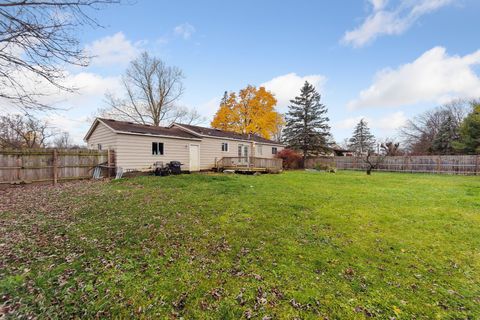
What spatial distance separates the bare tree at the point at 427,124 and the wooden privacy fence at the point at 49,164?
3904 cm

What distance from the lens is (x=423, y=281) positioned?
3.09 metres

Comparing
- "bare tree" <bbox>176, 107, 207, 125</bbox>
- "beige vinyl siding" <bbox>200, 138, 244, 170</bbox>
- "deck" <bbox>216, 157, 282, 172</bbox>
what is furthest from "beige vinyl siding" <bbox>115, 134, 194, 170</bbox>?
"bare tree" <bbox>176, 107, 207, 125</bbox>

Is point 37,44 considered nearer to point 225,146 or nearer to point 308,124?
point 225,146

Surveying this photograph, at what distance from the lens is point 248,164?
55.9 feet

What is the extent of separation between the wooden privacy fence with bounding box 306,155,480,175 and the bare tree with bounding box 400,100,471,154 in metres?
14.0

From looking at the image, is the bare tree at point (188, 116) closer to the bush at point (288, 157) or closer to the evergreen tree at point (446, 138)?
the bush at point (288, 157)

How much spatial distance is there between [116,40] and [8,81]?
3.34 m

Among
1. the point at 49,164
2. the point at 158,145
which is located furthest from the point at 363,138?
the point at 49,164

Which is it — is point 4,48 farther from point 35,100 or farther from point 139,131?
point 139,131

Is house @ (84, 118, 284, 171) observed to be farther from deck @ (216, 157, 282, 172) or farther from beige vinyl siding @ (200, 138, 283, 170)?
deck @ (216, 157, 282, 172)

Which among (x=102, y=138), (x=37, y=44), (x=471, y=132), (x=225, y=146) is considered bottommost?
(x=225, y=146)

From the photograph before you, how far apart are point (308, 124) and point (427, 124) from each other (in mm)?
25910

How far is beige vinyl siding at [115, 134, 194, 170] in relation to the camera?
13.1 meters

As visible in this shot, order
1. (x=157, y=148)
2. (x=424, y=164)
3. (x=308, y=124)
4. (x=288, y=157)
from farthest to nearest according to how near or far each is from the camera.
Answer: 1. (x=308, y=124)
2. (x=288, y=157)
3. (x=424, y=164)
4. (x=157, y=148)
